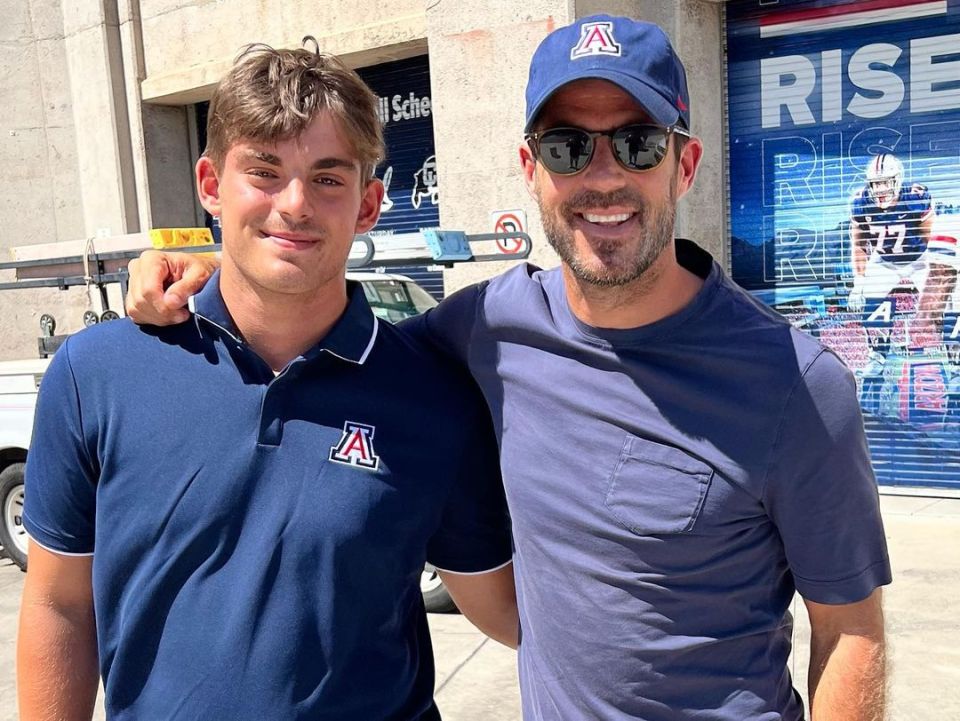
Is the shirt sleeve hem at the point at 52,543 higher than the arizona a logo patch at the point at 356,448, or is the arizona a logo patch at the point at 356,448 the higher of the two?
the arizona a logo patch at the point at 356,448

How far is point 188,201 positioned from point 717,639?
12138mm

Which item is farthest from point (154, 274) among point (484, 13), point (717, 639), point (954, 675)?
point (484, 13)

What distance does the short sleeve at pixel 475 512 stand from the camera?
207 centimetres

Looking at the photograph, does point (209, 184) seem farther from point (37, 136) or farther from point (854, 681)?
point (37, 136)

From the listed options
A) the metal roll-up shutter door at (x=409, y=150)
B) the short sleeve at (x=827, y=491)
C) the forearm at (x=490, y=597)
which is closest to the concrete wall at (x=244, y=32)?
the metal roll-up shutter door at (x=409, y=150)

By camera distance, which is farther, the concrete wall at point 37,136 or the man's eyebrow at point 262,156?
the concrete wall at point 37,136

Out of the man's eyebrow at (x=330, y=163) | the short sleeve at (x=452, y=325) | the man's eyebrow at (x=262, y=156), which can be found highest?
the man's eyebrow at (x=262, y=156)

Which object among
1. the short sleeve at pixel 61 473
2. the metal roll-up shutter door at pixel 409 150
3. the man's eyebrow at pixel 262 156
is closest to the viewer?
the short sleeve at pixel 61 473

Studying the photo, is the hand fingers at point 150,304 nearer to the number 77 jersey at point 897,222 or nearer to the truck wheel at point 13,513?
the truck wheel at point 13,513

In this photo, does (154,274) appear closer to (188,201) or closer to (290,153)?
(290,153)

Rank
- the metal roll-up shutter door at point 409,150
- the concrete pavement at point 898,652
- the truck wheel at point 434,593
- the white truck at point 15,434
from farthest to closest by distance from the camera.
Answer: the metal roll-up shutter door at point 409,150, the white truck at point 15,434, the truck wheel at point 434,593, the concrete pavement at point 898,652

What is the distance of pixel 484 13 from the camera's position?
772 cm

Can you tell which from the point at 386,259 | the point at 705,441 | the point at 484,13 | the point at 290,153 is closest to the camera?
the point at 705,441

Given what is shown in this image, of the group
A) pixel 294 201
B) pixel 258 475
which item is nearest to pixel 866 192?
pixel 294 201
